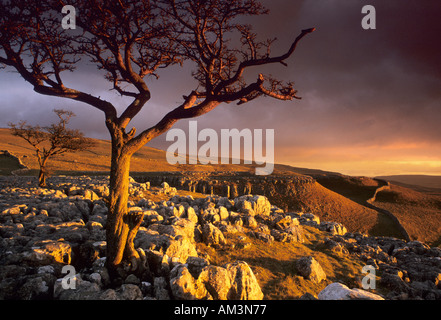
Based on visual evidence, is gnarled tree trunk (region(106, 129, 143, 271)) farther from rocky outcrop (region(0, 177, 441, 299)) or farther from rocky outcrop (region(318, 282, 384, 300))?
rocky outcrop (region(318, 282, 384, 300))

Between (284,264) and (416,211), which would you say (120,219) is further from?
(416,211)

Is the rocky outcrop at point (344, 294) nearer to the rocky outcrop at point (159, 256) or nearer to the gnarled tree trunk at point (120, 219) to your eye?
the rocky outcrop at point (159, 256)

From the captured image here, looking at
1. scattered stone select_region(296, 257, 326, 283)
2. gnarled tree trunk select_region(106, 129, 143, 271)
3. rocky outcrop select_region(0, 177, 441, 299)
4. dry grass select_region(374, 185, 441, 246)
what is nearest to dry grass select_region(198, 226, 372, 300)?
scattered stone select_region(296, 257, 326, 283)

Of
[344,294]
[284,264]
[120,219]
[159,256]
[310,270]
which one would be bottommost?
[284,264]

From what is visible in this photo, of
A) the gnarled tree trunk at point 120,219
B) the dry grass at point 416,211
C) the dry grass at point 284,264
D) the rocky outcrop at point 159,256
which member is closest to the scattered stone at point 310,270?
the rocky outcrop at point 159,256

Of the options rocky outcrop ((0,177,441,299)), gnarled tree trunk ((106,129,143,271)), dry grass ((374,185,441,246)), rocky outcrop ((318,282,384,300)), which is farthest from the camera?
dry grass ((374,185,441,246))

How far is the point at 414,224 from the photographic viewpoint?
3003 centimetres

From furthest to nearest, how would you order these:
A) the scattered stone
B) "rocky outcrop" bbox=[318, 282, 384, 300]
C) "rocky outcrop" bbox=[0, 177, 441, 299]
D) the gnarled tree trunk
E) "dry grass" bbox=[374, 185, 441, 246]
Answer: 1. "dry grass" bbox=[374, 185, 441, 246]
2. the scattered stone
3. the gnarled tree trunk
4. "rocky outcrop" bbox=[0, 177, 441, 299]
5. "rocky outcrop" bbox=[318, 282, 384, 300]

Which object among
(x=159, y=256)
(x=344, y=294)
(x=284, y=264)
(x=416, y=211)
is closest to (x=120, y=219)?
(x=159, y=256)

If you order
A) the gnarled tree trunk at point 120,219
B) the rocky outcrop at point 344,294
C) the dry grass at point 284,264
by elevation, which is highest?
the gnarled tree trunk at point 120,219

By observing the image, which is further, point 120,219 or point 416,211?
point 416,211

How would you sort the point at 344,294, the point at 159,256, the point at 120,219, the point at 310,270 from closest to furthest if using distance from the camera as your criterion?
1. the point at 344,294
2. the point at 120,219
3. the point at 159,256
4. the point at 310,270
